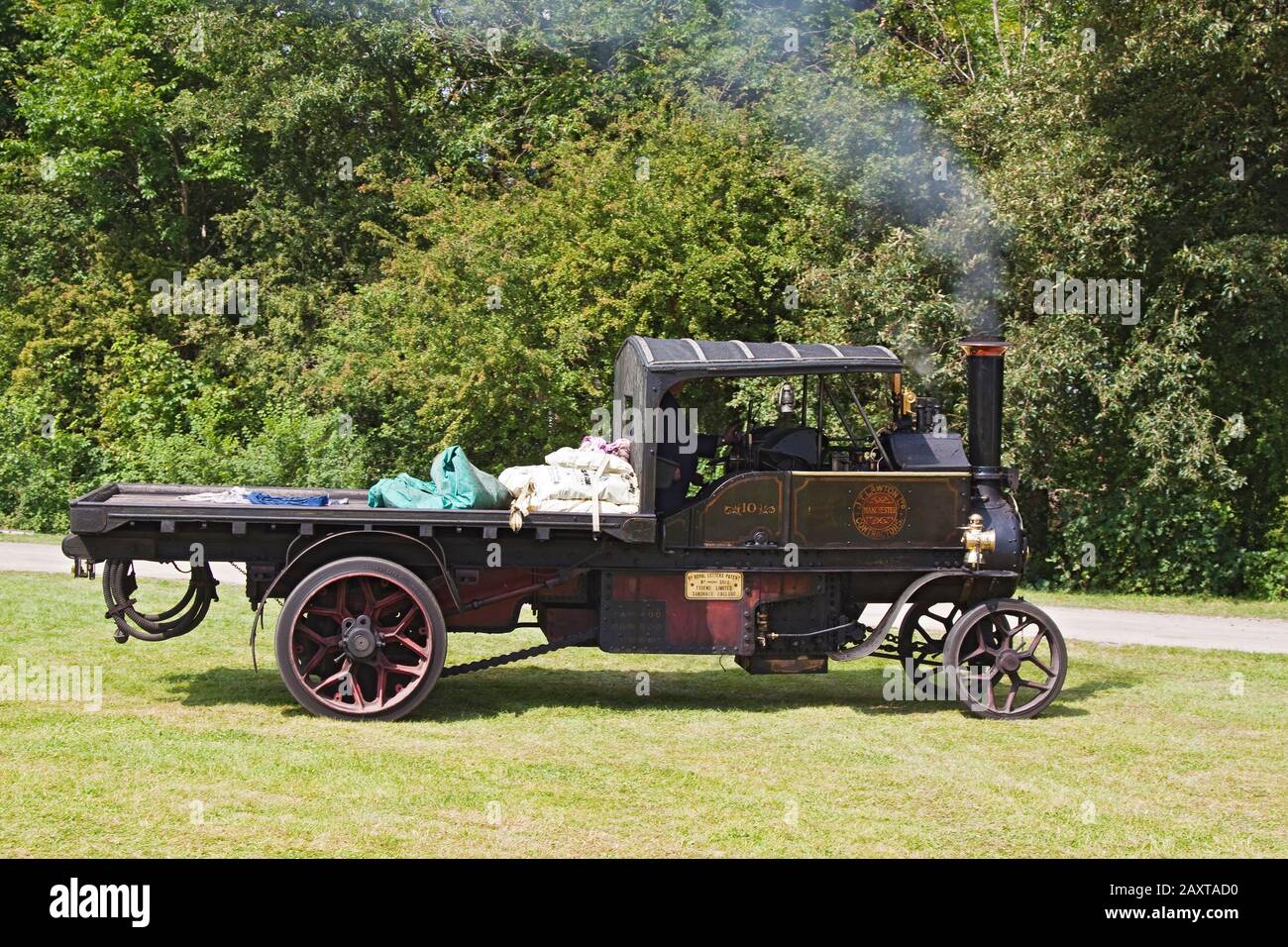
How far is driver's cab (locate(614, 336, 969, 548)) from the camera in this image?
9492 millimetres

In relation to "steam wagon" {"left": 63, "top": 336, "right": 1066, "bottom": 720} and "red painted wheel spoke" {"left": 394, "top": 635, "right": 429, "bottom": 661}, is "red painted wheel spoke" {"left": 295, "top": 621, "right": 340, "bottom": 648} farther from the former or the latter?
"red painted wheel spoke" {"left": 394, "top": 635, "right": 429, "bottom": 661}

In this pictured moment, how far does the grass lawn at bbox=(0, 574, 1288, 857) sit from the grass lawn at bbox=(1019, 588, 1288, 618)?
601 centimetres

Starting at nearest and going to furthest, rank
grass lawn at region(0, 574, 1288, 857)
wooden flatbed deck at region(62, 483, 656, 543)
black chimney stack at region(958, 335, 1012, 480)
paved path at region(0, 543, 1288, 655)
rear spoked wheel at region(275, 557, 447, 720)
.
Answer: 1. grass lawn at region(0, 574, 1288, 857)
2. wooden flatbed deck at region(62, 483, 656, 543)
3. rear spoked wheel at region(275, 557, 447, 720)
4. black chimney stack at region(958, 335, 1012, 480)
5. paved path at region(0, 543, 1288, 655)

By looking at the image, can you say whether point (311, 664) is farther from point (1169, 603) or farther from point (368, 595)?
point (1169, 603)

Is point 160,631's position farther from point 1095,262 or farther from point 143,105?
point 143,105

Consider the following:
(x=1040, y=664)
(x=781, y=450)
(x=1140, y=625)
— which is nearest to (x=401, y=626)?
(x=781, y=450)

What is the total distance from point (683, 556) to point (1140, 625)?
8.36 meters

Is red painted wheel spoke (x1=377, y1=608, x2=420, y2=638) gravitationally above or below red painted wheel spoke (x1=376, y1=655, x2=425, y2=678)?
above

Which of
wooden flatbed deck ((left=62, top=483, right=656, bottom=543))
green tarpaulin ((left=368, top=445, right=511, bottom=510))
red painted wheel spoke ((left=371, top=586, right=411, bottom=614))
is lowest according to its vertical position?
red painted wheel spoke ((left=371, top=586, right=411, bottom=614))

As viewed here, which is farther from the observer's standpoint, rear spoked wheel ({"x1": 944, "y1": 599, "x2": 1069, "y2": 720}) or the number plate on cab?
rear spoked wheel ({"x1": 944, "y1": 599, "x2": 1069, "y2": 720})

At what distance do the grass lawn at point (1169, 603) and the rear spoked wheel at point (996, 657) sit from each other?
311 inches

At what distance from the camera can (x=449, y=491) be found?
9461 mm

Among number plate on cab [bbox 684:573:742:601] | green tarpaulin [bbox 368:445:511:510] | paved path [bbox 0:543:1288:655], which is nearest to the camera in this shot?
green tarpaulin [bbox 368:445:511:510]

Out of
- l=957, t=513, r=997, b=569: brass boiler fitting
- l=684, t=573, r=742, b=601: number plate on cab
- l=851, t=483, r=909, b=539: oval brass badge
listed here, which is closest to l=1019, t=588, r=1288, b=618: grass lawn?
l=957, t=513, r=997, b=569: brass boiler fitting
